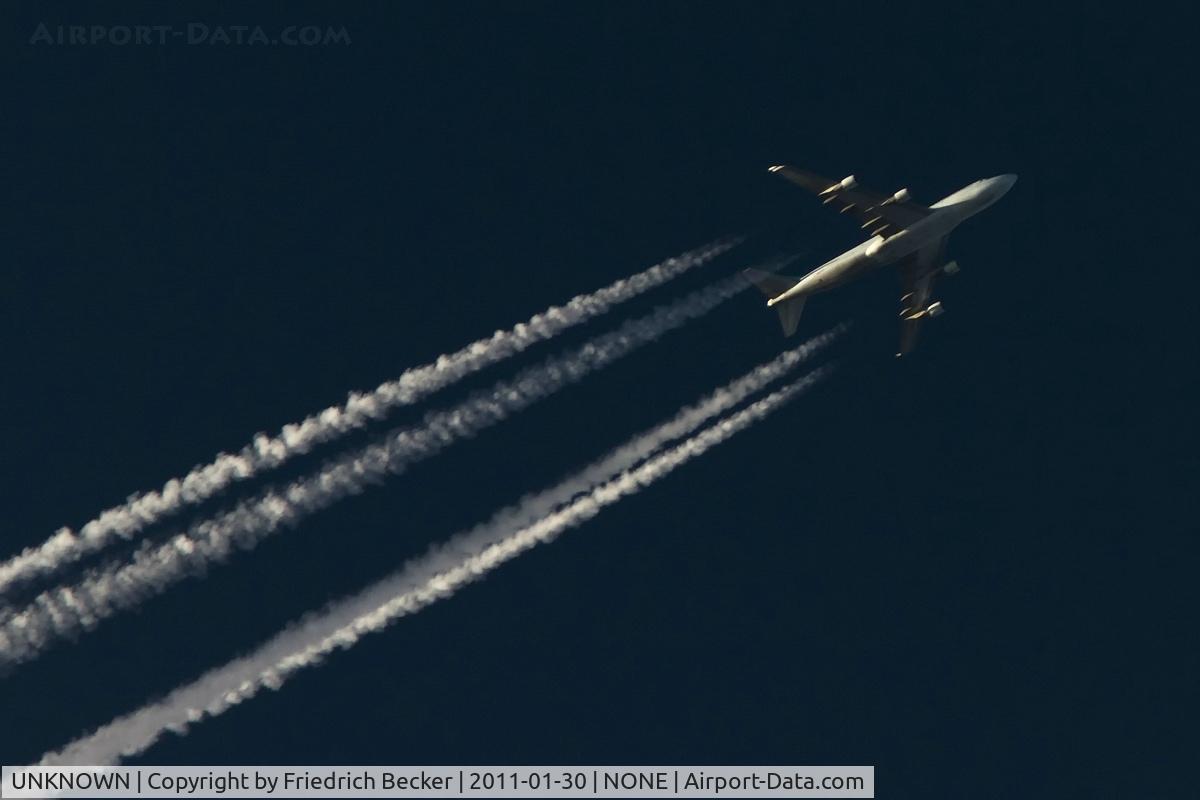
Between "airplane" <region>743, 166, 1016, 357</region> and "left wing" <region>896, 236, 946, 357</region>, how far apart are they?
312 cm

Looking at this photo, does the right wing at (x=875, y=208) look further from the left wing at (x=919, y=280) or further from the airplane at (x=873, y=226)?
the left wing at (x=919, y=280)

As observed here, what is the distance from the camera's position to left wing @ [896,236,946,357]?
361ft

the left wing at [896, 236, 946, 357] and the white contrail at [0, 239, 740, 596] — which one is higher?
the left wing at [896, 236, 946, 357]

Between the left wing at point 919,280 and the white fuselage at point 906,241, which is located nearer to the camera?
the white fuselage at point 906,241

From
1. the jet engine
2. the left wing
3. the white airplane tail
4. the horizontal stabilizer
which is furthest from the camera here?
the left wing

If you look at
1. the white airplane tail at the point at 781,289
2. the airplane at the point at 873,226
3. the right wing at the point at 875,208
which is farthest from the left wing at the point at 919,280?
the white airplane tail at the point at 781,289

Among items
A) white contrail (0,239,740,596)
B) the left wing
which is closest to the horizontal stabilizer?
white contrail (0,239,740,596)

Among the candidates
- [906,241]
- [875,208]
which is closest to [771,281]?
[875,208]

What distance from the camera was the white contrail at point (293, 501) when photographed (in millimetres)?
91125

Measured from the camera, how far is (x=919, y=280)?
11025 centimetres

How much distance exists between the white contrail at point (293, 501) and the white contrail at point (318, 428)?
5.79ft

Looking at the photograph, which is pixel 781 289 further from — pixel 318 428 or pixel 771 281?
pixel 318 428

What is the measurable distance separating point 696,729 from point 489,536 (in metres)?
22.7

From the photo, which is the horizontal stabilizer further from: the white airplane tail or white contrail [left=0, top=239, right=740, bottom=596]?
white contrail [left=0, top=239, right=740, bottom=596]
